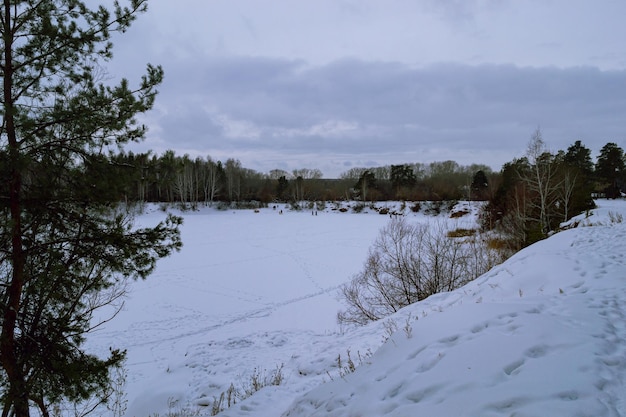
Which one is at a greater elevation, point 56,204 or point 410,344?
point 56,204

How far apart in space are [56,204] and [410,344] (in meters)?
5.25

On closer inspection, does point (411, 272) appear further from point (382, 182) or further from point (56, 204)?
point (382, 182)

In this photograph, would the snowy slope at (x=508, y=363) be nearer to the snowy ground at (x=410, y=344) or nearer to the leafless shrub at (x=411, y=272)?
the snowy ground at (x=410, y=344)

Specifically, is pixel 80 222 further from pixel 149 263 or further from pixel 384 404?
pixel 384 404

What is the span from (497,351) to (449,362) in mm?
513

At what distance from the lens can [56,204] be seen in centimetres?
441

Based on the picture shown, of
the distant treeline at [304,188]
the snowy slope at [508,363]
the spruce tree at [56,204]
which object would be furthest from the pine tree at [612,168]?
the spruce tree at [56,204]

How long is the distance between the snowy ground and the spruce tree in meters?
2.76

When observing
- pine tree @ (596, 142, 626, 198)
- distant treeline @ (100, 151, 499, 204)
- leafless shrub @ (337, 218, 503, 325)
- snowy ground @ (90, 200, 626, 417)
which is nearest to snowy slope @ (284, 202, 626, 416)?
snowy ground @ (90, 200, 626, 417)

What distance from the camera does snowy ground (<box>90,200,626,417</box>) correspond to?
2.94 m

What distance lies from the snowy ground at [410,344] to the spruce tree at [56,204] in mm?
2761

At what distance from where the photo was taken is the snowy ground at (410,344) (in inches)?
116

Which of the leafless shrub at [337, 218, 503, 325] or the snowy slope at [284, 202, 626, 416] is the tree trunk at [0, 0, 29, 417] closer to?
the snowy slope at [284, 202, 626, 416]

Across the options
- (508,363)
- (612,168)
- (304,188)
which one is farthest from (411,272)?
(304,188)
